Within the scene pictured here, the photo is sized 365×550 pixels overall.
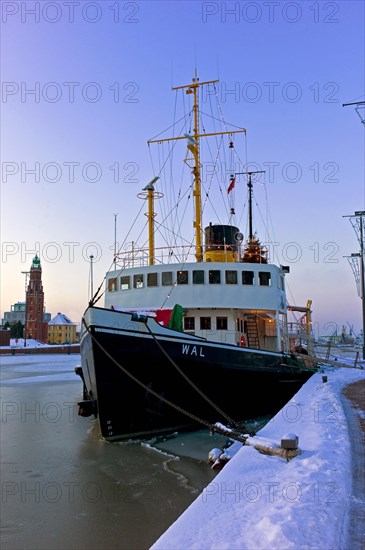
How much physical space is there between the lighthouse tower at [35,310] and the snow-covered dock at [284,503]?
382 ft

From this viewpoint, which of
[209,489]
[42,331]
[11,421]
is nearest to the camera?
[209,489]

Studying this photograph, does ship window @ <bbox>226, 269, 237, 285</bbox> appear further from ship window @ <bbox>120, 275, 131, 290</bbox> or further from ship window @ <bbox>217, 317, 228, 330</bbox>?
ship window @ <bbox>120, 275, 131, 290</bbox>

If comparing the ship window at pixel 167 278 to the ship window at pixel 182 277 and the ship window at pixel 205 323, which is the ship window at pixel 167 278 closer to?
the ship window at pixel 182 277

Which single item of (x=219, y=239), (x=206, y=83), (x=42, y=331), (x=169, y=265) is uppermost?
(x=206, y=83)

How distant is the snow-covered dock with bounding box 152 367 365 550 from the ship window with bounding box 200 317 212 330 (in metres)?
8.53

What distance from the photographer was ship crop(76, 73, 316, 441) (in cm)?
1112

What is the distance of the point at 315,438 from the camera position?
6938mm

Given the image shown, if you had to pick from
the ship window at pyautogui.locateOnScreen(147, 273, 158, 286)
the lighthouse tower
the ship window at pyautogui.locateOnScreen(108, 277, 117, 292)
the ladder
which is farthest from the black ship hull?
the lighthouse tower

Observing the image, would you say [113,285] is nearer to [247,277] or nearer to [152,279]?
[152,279]

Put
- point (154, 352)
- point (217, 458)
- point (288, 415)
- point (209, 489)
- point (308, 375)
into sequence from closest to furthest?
point (209, 489) < point (217, 458) < point (288, 415) < point (154, 352) < point (308, 375)

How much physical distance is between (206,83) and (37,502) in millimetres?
17183

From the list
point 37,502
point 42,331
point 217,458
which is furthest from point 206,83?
point 42,331

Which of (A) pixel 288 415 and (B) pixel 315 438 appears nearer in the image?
(B) pixel 315 438

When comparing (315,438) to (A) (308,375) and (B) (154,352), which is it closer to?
(B) (154,352)
